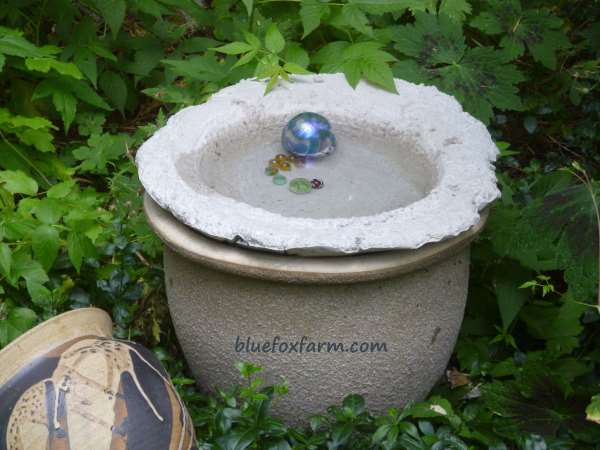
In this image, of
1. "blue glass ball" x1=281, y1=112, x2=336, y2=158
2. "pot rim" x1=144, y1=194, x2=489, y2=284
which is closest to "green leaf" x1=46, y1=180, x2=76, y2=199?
"blue glass ball" x1=281, y1=112, x2=336, y2=158

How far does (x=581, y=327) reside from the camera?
2.52m

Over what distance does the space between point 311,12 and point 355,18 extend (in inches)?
6.3

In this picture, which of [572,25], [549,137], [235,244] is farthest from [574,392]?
[572,25]

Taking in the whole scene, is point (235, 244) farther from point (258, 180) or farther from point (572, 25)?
point (572, 25)

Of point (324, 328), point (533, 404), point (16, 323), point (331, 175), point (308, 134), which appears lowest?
point (16, 323)

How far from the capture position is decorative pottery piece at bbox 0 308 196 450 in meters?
1.75


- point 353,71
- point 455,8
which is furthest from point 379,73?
point 455,8

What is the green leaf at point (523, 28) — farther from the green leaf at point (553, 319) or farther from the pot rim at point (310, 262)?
the pot rim at point (310, 262)

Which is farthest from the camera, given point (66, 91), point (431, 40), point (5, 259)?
point (66, 91)

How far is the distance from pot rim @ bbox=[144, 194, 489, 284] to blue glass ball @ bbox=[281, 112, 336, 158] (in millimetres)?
460

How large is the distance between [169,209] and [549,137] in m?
2.13

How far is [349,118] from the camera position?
2.48 m

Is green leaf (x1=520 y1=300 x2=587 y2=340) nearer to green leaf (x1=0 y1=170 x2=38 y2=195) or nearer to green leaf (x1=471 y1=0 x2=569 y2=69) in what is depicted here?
green leaf (x1=471 y1=0 x2=569 y2=69)

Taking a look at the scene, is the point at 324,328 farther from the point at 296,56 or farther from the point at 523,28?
the point at 523,28
